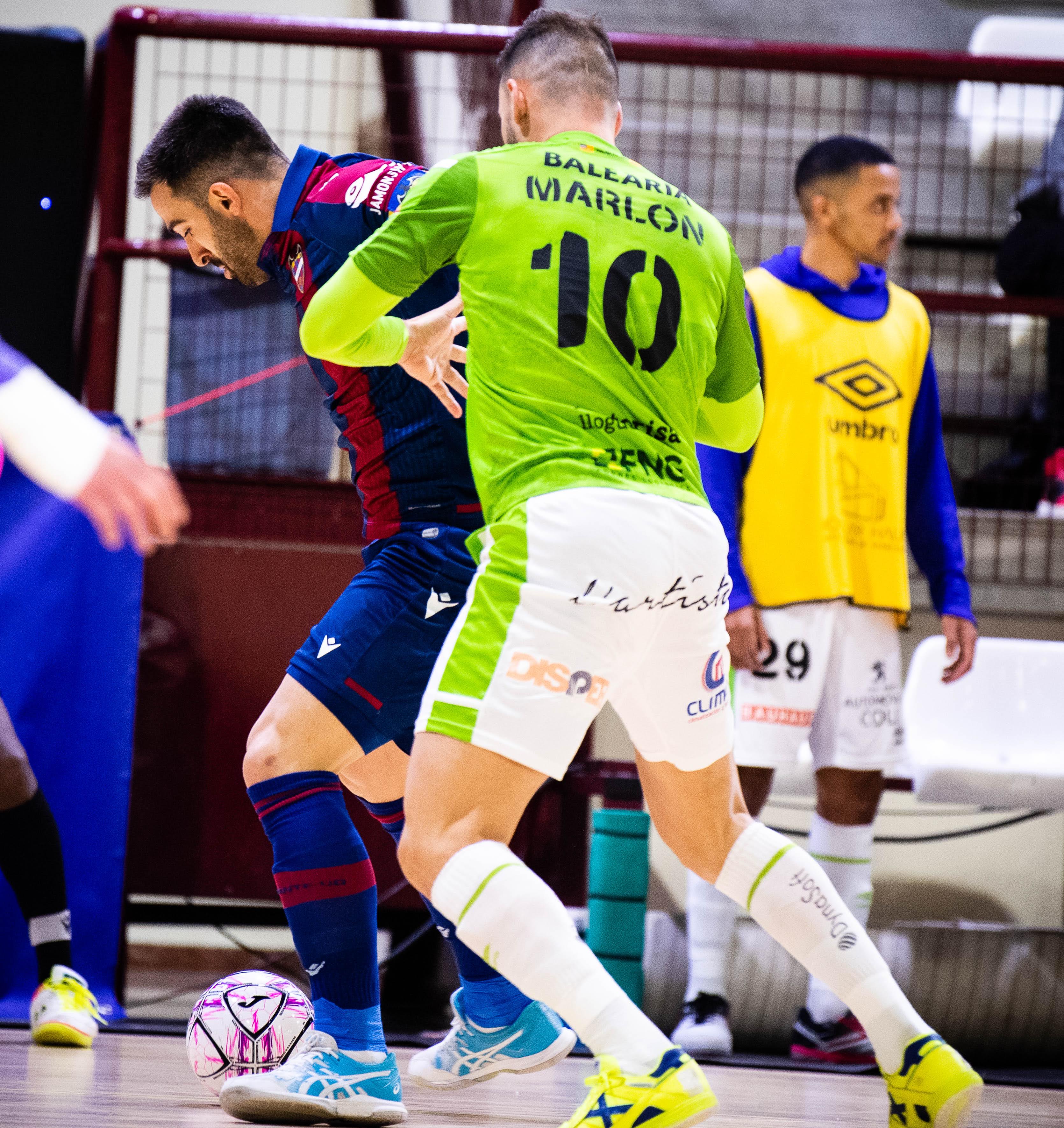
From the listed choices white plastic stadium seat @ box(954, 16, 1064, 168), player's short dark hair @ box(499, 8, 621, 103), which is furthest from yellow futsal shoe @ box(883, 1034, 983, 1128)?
white plastic stadium seat @ box(954, 16, 1064, 168)

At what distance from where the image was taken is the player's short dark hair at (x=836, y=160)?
4.00 metres

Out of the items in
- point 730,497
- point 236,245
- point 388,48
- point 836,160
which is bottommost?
point 730,497

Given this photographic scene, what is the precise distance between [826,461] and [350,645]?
182cm

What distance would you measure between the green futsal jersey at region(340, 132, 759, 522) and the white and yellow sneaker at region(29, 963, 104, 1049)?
204 centimetres

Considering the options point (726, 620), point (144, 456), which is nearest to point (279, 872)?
point (726, 620)

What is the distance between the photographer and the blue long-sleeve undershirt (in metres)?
3.88

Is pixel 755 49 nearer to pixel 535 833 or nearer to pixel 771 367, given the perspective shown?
pixel 771 367

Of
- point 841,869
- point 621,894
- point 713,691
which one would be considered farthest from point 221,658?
point 713,691

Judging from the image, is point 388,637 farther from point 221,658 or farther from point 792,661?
point 221,658

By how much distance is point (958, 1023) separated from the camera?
388 cm

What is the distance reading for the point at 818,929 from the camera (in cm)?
210

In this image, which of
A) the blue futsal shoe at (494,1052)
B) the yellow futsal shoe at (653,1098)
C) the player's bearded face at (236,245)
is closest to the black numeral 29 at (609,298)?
the player's bearded face at (236,245)

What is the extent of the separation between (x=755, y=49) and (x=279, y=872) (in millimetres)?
3174

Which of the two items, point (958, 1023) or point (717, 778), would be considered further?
point (958, 1023)
